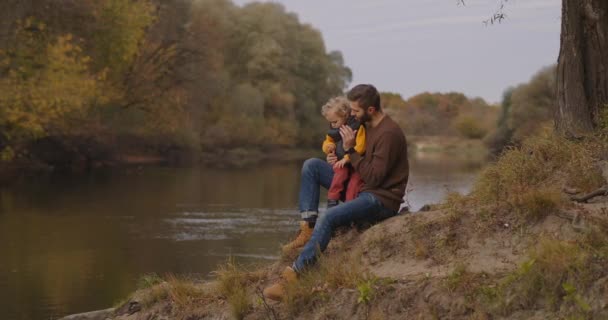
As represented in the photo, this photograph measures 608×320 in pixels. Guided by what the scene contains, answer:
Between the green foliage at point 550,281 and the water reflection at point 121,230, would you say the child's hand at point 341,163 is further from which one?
the water reflection at point 121,230

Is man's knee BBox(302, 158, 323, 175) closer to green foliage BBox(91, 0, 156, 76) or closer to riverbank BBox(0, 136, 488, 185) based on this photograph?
riverbank BBox(0, 136, 488, 185)

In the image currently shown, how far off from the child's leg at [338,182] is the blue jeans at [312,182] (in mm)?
181

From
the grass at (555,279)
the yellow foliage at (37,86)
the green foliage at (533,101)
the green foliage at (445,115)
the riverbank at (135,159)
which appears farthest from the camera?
the green foliage at (445,115)

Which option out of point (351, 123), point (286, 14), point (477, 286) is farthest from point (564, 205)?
point (286, 14)

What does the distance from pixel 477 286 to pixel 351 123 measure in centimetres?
218

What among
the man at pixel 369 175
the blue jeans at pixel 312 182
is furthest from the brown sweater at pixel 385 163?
the blue jeans at pixel 312 182

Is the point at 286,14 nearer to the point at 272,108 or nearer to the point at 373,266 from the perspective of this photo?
the point at 272,108

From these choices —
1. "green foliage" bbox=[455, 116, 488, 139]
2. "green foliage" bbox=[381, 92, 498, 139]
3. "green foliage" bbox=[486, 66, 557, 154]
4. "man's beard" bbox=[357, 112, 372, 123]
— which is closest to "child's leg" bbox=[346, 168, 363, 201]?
"man's beard" bbox=[357, 112, 372, 123]

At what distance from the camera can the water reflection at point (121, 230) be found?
42.4 feet

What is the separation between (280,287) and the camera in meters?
7.95

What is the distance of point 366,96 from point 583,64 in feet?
9.72

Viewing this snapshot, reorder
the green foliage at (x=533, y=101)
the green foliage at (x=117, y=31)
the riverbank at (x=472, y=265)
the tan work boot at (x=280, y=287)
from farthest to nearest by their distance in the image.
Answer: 1. the green foliage at (x=533, y=101)
2. the green foliage at (x=117, y=31)
3. the tan work boot at (x=280, y=287)
4. the riverbank at (x=472, y=265)

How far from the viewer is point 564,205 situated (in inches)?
297

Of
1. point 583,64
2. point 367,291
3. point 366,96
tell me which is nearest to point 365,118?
point 366,96
